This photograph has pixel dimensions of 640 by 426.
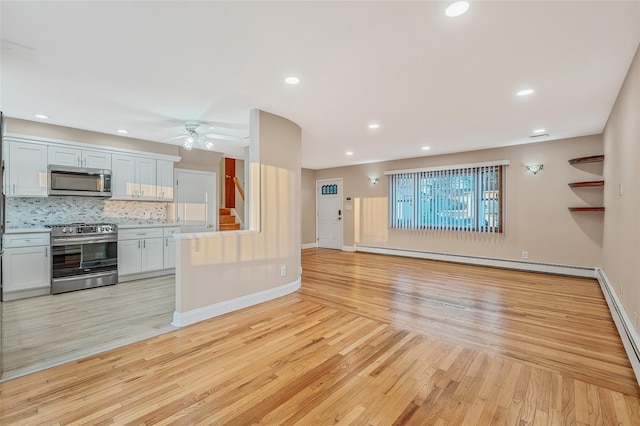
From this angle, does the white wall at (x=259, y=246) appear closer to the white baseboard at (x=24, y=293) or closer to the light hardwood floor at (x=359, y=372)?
the light hardwood floor at (x=359, y=372)

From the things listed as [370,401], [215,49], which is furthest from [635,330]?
[215,49]

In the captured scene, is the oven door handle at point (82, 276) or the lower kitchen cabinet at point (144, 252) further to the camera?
the lower kitchen cabinet at point (144, 252)

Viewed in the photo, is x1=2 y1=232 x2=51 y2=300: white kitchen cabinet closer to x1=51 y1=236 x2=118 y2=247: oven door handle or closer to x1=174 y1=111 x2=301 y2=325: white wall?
x1=51 y1=236 x2=118 y2=247: oven door handle

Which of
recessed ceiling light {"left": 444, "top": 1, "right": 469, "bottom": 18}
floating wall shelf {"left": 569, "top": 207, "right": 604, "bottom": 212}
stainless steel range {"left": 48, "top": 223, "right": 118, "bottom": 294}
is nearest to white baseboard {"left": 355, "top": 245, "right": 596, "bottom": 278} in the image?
floating wall shelf {"left": 569, "top": 207, "right": 604, "bottom": 212}

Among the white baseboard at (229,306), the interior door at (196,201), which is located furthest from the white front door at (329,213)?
the white baseboard at (229,306)

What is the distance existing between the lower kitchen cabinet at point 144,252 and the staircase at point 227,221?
63.4 inches

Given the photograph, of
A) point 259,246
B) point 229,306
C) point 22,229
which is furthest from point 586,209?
point 22,229

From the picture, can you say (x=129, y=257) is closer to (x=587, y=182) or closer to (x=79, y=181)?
(x=79, y=181)

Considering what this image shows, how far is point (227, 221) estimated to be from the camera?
7.74m

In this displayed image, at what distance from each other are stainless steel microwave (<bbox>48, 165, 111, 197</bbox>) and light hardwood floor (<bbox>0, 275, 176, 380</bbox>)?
5.05 ft

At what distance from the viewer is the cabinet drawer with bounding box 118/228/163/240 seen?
4.96 metres

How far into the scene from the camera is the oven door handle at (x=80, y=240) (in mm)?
4270

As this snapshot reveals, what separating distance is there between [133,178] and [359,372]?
507 cm

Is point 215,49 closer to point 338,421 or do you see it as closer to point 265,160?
point 265,160
